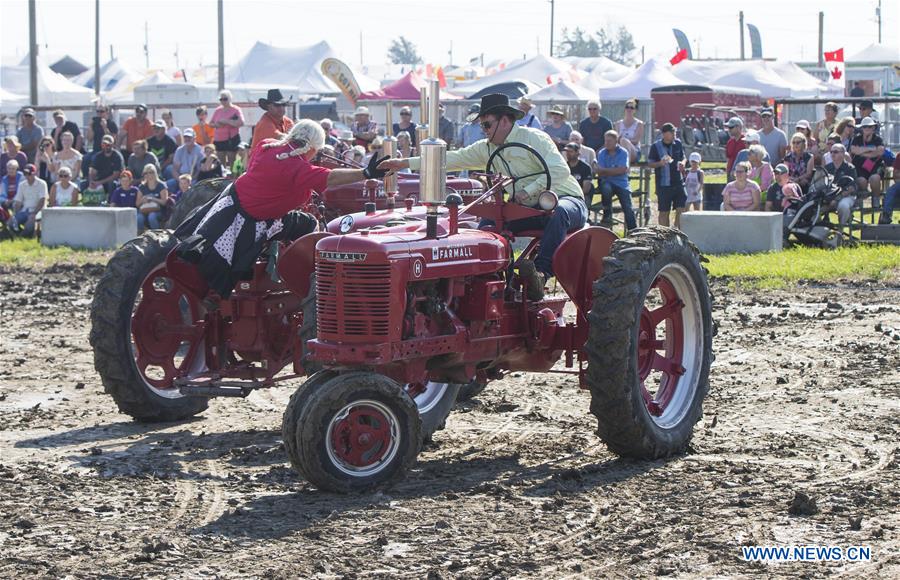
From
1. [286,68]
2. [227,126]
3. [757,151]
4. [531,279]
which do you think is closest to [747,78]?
[286,68]

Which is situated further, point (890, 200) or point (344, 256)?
point (890, 200)

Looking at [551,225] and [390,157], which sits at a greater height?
[390,157]

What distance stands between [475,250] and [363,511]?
5.38ft

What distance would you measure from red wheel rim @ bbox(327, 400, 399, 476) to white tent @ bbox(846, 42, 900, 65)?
169ft

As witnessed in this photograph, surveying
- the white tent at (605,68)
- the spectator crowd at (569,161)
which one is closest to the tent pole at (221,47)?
the white tent at (605,68)

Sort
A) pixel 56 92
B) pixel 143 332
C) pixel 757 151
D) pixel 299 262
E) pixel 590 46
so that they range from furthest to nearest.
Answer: pixel 590 46 < pixel 56 92 < pixel 757 151 < pixel 143 332 < pixel 299 262

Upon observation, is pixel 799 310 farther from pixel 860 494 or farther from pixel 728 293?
pixel 860 494

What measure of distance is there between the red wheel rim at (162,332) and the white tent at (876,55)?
49.8 metres

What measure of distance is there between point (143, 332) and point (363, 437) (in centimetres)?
279

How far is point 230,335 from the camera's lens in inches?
343

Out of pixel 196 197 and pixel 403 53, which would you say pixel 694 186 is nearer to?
pixel 196 197

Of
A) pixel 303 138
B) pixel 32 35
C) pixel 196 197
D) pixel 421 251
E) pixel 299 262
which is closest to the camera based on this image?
pixel 421 251

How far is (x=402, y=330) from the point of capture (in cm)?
688

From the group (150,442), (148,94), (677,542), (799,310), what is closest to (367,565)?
(677,542)
